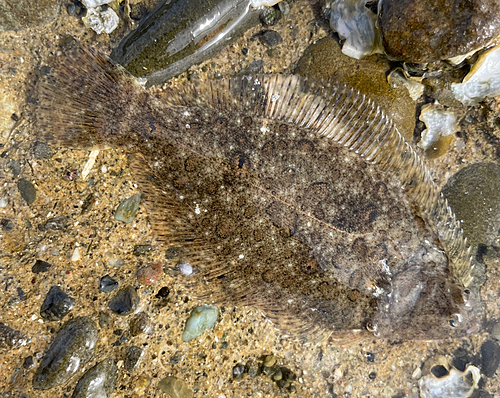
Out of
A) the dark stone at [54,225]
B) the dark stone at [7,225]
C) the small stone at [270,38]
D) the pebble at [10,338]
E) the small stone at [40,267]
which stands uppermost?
the small stone at [270,38]

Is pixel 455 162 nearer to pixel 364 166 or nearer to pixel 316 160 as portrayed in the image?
pixel 364 166

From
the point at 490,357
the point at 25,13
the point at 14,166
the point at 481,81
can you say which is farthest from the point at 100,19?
the point at 490,357

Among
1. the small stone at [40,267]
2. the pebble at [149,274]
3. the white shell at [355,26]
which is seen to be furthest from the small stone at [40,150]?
the white shell at [355,26]

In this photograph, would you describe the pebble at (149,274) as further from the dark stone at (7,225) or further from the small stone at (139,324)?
the dark stone at (7,225)

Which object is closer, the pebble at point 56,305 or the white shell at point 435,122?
the pebble at point 56,305

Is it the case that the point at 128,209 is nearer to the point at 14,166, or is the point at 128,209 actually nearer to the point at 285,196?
the point at 14,166

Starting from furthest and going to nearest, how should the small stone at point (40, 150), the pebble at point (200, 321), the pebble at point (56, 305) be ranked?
the pebble at point (200, 321) < the small stone at point (40, 150) < the pebble at point (56, 305)

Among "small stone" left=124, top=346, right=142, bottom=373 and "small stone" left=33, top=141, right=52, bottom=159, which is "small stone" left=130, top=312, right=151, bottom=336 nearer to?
"small stone" left=124, top=346, right=142, bottom=373
